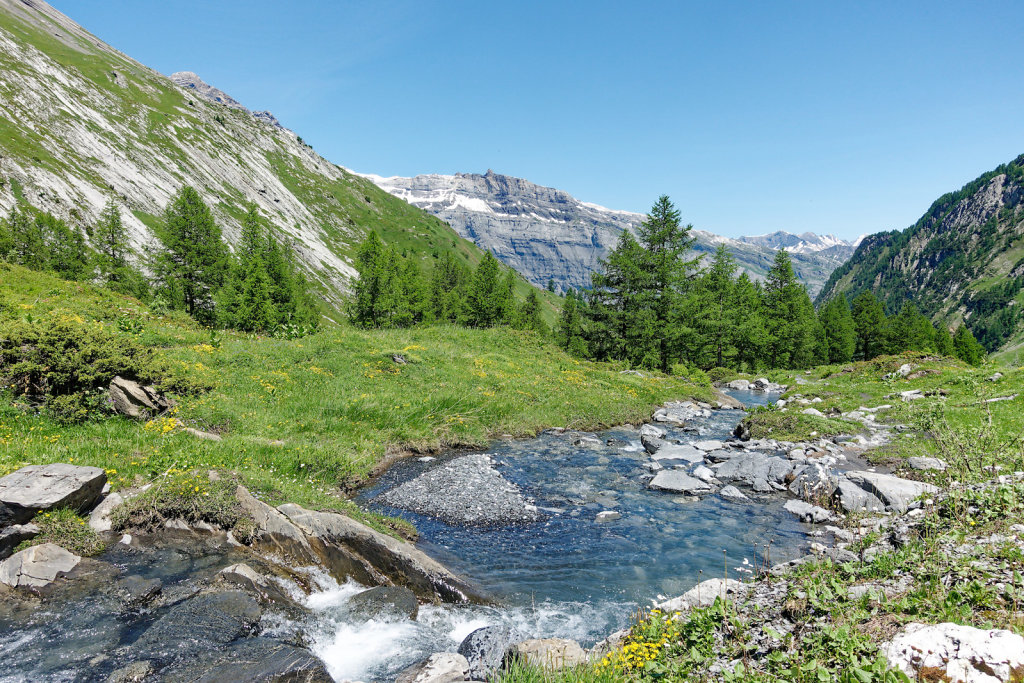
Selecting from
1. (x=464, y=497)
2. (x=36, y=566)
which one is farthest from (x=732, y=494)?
(x=36, y=566)

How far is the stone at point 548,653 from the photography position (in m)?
6.36

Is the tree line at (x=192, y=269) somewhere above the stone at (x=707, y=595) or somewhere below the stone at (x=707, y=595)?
above

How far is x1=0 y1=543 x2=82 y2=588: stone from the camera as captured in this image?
8.17 m

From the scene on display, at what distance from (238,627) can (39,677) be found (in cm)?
236

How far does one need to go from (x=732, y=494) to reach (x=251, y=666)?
43.5 feet

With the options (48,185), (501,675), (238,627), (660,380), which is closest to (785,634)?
(501,675)

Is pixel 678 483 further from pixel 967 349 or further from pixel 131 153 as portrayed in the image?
pixel 131 153

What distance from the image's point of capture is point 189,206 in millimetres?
54250

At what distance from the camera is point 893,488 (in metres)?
12.1

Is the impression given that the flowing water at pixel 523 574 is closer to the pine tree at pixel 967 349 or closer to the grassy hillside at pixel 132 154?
the pine tree at pixel 967 349

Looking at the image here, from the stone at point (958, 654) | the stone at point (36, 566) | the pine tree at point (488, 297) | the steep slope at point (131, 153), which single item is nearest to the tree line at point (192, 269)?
the pine tree at point (488, 297)

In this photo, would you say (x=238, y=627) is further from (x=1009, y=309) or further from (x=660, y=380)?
(x=1009, y=309)

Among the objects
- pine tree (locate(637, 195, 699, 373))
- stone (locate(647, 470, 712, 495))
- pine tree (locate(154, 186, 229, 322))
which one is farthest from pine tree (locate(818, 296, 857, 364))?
pine tree (locate(154, 186, 229, 322))

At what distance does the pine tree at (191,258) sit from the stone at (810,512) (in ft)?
190
